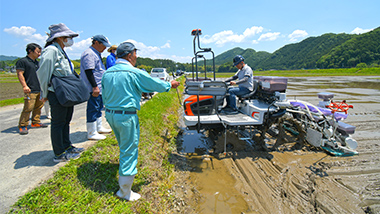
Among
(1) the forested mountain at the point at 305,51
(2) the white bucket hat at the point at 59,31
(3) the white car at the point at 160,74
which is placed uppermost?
(1) the forested mountain at the point at 305,51

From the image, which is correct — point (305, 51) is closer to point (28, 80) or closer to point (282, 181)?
point (282, 181)

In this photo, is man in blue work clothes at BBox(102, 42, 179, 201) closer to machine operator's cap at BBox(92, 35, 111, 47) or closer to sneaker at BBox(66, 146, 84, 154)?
sneaker at BBox(66, 146, 84, 154)

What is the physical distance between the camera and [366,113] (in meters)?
9.19

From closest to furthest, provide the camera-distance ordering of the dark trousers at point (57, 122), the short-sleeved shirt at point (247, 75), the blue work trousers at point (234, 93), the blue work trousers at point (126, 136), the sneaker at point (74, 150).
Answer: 1. the blue work trousers at point (126, 136)
2. the dark trousers at point (57, 122)
3. the sneaker at point (74, 150)
4. the short-sleeved shirt at point (247, 75)
5. the blue work trousers at point (234, 93)

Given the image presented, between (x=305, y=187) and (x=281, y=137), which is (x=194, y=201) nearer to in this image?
(x=305, y=187)

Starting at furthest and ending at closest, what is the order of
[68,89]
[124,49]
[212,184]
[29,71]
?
[29,71] → [212,184] → [68,89] → [124,49]

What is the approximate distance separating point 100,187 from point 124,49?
82.7 inches

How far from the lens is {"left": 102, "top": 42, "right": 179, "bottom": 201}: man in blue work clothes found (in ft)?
7.94

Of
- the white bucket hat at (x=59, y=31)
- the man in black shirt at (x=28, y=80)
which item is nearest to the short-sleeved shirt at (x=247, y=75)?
the white bucket hat at (x=59, y=31)

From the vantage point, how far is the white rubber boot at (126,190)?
261 centimetres

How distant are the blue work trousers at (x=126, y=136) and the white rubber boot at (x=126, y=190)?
0.11m

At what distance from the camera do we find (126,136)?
2.47 meters

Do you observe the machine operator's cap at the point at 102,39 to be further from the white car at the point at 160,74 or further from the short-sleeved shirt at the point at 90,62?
the white car at the point at 160,74

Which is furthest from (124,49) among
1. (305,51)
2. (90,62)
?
(305,51)
